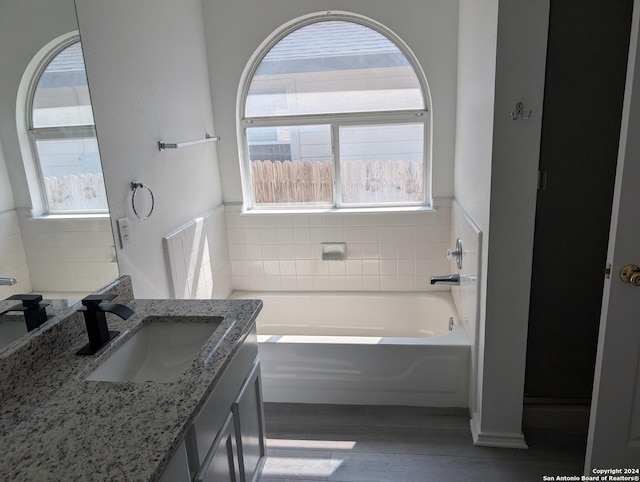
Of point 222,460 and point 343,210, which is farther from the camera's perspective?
point 343,210

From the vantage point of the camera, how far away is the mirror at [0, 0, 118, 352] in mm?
1385

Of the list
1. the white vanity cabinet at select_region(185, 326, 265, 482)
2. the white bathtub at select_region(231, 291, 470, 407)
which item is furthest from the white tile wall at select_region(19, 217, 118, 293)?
the white bathtub at select_region(231, 291, 470, 407)

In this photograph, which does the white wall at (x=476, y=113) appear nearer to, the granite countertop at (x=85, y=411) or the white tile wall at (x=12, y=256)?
the granite countertop at (x=85, y=411)

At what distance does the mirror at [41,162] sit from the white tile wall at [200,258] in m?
0.60

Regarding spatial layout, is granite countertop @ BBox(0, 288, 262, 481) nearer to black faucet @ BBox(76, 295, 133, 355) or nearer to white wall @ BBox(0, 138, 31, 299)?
black faucet @ BBox(76, 295, 133, 355)

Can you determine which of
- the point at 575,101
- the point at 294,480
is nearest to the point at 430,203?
the point at 575,101

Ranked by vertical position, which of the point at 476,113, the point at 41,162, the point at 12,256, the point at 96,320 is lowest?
the point at 96,320

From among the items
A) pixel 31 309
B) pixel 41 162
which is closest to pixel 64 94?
pixel 41 162

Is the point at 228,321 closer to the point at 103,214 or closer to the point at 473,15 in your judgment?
the point at 103,214

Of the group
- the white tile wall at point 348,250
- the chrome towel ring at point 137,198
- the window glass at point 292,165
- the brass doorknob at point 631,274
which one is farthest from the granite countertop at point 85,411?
the window glass at point 292,165

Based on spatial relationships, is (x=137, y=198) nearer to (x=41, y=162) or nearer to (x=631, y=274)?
(x=41, y=162)

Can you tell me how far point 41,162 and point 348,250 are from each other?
2.11 m

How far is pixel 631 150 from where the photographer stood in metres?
1.51

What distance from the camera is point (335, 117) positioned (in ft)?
10.4
